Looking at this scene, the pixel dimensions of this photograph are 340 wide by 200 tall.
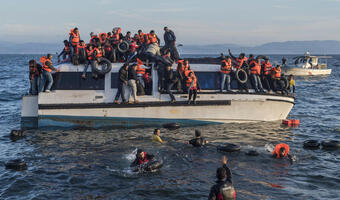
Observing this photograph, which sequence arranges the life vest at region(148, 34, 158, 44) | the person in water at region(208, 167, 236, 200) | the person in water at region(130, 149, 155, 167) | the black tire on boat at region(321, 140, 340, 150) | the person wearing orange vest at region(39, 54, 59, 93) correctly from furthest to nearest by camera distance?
1. the life vest at region(148, 34, 158, 44)
2. the person wearing orange vest at region(39, 54, 59, 93)
3. the black tire on boat at region(321, 140, 340, 150)
4. the person in water at region(130, 149, 155, 167)
5. the person in water at region(208, 167, 236, 200)

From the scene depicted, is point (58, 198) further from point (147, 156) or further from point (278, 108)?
point (278, 108)

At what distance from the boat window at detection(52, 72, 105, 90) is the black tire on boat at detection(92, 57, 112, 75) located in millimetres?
372

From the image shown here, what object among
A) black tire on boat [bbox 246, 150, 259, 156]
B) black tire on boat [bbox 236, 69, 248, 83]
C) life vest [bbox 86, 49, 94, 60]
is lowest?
black tire on boat [bbox 246, 150, 259, 156]

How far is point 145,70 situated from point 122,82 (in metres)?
1.29

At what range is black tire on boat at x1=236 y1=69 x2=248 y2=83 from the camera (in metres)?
16.2

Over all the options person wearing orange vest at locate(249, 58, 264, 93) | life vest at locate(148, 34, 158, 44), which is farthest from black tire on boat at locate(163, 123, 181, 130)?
life vest at locate(148, 34, 158, 44)

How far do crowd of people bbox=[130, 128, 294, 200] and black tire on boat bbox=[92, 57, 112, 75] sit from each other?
150 inches

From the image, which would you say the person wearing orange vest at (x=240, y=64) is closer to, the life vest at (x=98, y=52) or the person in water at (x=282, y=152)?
the person in water at (x=282, y=152)

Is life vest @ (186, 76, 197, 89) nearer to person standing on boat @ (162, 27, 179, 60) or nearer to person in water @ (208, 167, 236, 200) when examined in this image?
person standing on boat @ (162, 27, 179, 60)

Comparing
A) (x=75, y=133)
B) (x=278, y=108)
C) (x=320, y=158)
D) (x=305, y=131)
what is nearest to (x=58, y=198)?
(x=75, y=133)

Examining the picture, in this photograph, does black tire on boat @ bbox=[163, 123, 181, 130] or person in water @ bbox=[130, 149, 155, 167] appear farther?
black tire on boat @ bbox=[163, 123, 181, 130]

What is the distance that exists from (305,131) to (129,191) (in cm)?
1053

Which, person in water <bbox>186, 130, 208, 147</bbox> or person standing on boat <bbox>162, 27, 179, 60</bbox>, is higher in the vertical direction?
person standing on boat <bbox>162, 27, 179, 60</bbox>

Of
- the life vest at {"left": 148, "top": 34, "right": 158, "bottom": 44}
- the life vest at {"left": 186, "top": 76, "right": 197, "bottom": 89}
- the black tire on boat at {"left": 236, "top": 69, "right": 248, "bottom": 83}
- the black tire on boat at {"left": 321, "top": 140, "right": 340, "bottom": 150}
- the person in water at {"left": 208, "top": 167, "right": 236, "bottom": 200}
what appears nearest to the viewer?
the person in water at {"left": 208, "top": 167, "right": 236, "bottom": 200}
